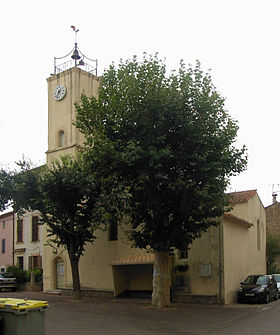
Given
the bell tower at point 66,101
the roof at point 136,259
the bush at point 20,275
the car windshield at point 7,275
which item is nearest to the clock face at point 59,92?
the bell tower at point 66,101

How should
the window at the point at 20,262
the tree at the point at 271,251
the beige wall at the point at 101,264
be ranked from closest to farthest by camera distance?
the beige wall at the point at 101,264
the tree at the point at 271,251
the window at the point at 20,262

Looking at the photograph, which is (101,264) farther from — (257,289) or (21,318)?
(21,318)

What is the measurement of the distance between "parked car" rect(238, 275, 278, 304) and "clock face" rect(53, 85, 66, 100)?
683 inches

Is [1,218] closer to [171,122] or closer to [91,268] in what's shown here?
[91,268]

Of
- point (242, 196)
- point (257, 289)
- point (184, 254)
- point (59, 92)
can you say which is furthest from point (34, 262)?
point (257, 289)

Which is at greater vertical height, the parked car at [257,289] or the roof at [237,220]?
the roof at [237,220]

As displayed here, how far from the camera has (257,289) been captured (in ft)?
73.9

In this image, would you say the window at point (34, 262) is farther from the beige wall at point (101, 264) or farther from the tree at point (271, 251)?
the tree at point (271, 251)

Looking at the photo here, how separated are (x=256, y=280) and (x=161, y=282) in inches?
262

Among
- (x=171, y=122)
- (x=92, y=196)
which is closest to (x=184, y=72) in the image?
(x=171, y=122)

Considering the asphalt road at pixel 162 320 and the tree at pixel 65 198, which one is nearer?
the asphalt road at pixel 162 320

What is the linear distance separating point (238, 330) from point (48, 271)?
62.5 ft

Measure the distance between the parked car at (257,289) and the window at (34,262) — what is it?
1751cm

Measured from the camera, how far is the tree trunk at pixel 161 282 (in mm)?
19453
